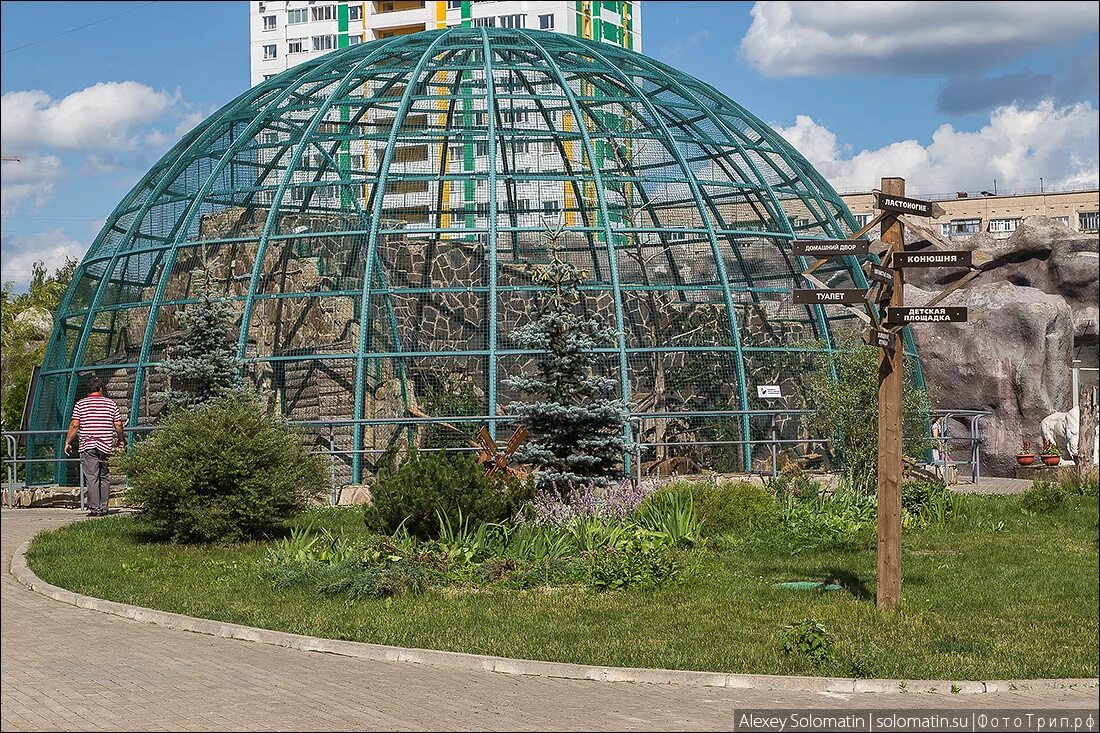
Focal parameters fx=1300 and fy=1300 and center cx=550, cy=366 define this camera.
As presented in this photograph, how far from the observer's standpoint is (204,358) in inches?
765

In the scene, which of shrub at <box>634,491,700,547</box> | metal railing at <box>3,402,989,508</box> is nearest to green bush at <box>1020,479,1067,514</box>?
metal railing at <box>3,402,989,508</box>

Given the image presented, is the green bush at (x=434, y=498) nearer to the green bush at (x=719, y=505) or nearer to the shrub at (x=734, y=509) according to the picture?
the green bush at (x=719, y=505)

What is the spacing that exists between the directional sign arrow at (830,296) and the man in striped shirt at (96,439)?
11364 millimetres

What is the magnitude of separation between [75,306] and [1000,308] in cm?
2091

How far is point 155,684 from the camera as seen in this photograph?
28.0 ft

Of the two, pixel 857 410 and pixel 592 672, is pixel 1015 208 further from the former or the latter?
pixel 592 672

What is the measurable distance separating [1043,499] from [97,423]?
1283cm

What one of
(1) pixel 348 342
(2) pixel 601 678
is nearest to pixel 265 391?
(1) pixel 348 342

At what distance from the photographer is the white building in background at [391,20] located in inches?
3140

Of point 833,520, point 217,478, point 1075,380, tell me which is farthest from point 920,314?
point 1075,380

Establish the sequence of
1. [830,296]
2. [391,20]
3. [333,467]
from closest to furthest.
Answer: [830,296] → [333,467] → [391,20]

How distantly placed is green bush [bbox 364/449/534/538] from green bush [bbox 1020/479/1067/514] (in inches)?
280

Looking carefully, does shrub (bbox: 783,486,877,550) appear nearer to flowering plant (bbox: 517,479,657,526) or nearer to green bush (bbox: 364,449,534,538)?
flowering plant (bbox: 517,479,657,526)

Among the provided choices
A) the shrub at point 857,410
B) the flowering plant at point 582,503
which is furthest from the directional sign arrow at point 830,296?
the shrub at point 857,410
